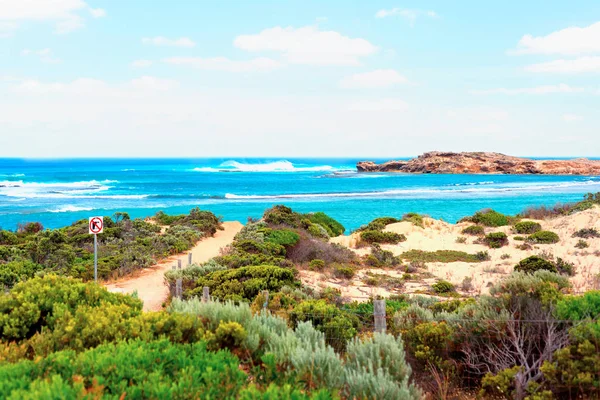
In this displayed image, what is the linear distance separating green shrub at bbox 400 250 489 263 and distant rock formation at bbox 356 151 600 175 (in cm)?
9505

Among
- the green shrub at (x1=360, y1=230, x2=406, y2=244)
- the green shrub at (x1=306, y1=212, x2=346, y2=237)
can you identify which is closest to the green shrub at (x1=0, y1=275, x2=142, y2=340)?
the green shrub at (x1=360, y1=230, x2=406, y2=244)

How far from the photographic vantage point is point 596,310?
18.1 feet

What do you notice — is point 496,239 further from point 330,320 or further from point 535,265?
point 330,320

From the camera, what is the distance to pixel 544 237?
66.6 feet

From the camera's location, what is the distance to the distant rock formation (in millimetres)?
105062

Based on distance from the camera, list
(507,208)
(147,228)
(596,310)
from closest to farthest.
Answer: (596,310) < (147,228) < (507,208)

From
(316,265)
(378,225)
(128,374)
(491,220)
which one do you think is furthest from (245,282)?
(491,220)

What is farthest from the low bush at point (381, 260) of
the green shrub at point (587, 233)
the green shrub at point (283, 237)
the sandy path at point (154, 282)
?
the green shrub at point (587, 233)

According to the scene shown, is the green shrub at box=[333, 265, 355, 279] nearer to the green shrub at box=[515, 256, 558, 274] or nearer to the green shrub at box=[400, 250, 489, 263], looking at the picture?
the green shrub at box=[400, 250, 489, 263]

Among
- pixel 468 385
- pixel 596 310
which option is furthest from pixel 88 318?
pixel 596 310

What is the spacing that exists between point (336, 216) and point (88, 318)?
3394cm

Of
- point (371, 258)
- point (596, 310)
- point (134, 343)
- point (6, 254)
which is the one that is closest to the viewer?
point (134, 343)

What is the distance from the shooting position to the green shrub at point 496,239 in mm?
20641

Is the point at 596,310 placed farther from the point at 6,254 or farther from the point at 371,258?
the point at 6,254
